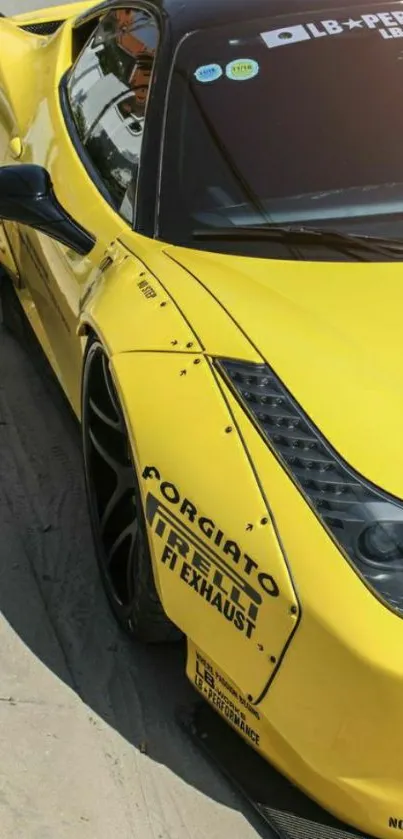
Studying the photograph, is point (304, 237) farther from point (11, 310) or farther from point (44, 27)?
point (44, 27)

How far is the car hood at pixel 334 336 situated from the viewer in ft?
6.10

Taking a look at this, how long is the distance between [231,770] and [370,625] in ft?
2.17

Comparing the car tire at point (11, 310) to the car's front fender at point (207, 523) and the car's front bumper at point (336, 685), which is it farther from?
the car's front bumper at point (336, 685)

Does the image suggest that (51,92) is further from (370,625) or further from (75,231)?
(370,625)

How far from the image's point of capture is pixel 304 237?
2395mm

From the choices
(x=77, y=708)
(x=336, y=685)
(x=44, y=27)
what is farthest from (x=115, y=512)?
(x=44, y=27)

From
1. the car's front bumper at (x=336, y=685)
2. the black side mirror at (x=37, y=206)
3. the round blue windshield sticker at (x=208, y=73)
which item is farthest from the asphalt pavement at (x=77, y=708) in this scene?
the round blue windshield sticker at (x=208, y=73)

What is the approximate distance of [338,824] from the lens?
194cm

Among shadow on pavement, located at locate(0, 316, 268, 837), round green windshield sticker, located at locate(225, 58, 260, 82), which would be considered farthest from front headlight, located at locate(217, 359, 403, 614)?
round green windshield sticker, located at locate(225, 58, 260, 82)

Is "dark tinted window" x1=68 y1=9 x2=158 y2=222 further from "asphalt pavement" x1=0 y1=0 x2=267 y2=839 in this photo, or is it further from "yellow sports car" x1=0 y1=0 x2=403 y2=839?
"asphalt pavement" x1=0 y1=0 x2=267 y2=839

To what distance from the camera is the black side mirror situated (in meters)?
2.71

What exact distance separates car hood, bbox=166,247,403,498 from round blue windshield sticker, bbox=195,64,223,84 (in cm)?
56

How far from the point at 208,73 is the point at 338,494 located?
1.37 metres

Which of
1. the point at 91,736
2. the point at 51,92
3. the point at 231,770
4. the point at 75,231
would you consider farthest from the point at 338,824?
the point at 51,92
